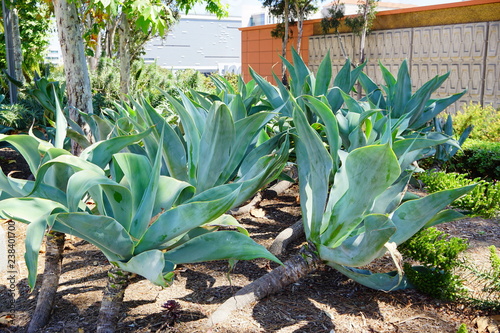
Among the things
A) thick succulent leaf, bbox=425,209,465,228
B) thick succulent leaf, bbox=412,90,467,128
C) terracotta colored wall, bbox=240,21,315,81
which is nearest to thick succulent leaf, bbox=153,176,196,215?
thick succulent leaf, bbox=425,209,465,228

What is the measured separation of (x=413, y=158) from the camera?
2.65 meters

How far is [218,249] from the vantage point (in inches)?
70.8

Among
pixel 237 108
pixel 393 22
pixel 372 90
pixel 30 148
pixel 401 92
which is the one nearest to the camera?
pixel 30 148

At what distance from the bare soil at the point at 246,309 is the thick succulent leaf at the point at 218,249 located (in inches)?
6.8

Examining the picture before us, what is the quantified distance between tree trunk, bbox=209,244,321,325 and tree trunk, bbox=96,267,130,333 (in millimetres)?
455

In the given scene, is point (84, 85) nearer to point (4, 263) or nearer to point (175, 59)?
point (4, 263)

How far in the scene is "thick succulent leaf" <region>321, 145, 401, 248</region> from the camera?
6.22 ft

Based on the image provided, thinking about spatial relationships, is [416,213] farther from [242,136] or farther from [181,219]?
[181,219]

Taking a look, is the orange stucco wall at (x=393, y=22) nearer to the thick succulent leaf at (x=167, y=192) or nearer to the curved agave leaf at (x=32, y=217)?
the thick succulent leaf at (x=167, y=192)

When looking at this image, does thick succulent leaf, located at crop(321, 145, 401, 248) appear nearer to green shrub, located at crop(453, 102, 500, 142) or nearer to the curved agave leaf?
the curved agave leaf

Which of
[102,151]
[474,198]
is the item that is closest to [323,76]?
[474,198]

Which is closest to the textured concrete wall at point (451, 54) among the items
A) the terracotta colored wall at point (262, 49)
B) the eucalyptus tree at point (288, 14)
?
the eucalyptus tree at point (288, 14)

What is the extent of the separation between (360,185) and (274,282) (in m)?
Result: 0.74

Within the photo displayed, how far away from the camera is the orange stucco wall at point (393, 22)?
12922 mm
